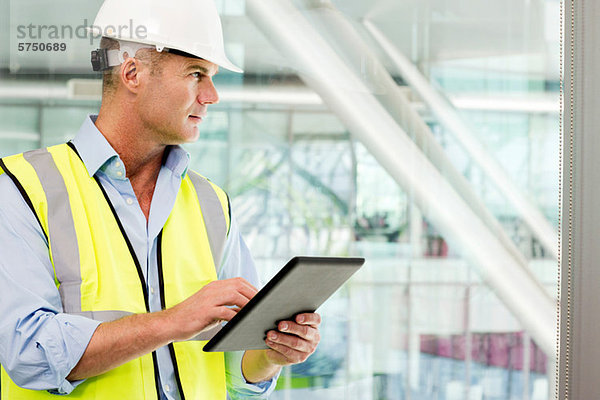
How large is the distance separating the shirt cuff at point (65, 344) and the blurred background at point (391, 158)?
85cm

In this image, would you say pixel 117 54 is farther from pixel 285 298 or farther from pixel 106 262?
pixel 285 298

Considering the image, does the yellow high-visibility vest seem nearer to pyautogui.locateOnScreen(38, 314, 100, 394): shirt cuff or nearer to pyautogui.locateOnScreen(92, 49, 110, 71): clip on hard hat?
pyautogui.locateOnScreen(38, 314, 100, 394): shirt cuff

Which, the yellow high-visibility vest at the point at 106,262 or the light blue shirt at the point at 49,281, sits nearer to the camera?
the light blue shirt at the point at 49,281

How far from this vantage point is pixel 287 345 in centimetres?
132

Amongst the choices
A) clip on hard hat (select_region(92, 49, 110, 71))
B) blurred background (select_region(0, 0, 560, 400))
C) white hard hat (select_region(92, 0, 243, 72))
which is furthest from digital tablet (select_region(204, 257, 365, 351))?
blurred background (select_region(0, 0, 560, 400))

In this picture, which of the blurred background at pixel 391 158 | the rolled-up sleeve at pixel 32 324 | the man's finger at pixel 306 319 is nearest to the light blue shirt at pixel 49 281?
the rolled-up sleeve at pixel 32 324

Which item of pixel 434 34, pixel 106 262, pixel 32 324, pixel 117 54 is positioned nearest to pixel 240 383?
pixel 106 262

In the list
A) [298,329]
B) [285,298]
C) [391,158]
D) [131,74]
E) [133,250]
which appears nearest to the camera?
[285,298]

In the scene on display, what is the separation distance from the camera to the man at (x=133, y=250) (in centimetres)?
123

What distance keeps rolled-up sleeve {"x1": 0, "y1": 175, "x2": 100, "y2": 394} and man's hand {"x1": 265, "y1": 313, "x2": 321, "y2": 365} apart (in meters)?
0.32

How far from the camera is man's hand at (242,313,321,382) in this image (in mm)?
1284

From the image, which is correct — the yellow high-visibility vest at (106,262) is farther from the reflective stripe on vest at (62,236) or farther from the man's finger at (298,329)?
the man's finger at (298,329)

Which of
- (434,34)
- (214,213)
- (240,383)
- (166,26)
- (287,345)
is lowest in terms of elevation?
(240,383)

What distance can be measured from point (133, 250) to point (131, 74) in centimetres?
39
